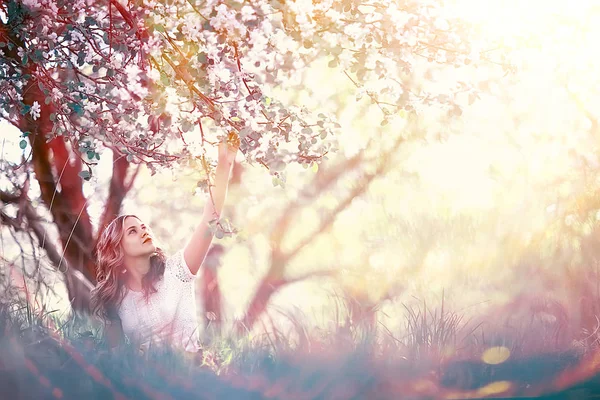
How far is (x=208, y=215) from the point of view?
10.4 feet

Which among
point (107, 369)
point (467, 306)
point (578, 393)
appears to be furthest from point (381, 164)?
point (107, 369)

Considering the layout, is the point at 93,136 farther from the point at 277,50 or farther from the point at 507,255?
the point at 507,255

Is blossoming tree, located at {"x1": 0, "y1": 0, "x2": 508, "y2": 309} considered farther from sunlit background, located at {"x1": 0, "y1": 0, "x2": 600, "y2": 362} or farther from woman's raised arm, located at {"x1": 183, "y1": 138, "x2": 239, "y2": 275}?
sunlit background, located at {"x1": 0, "y1": 0, "x2": 600, "y2": 362}

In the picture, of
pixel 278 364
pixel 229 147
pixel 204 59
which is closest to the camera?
pixel 204 59

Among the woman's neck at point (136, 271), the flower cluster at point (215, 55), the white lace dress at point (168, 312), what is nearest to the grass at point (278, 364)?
the white lace dress at point (168, 312)

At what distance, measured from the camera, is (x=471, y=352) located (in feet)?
10.5

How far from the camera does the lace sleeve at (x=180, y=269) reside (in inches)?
127

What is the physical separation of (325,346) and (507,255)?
101 centimetres

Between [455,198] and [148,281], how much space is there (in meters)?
1.58

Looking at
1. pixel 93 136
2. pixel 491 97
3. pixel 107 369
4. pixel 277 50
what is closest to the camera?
pixel 277 50

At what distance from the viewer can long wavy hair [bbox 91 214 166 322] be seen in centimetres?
324

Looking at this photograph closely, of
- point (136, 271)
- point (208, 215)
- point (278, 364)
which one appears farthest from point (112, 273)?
point (278, 364)

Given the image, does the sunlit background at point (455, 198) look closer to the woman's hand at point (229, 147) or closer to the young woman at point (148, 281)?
the young woman at point (148, 281)

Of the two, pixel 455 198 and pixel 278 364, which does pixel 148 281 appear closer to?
pixel 278 364
